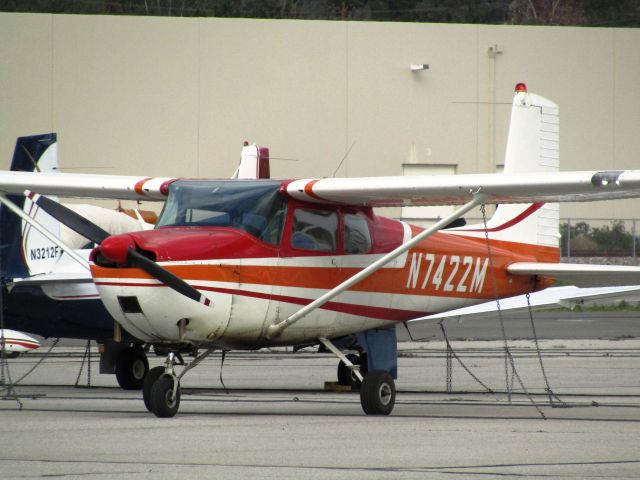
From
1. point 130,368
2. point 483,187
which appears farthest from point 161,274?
point 130,368

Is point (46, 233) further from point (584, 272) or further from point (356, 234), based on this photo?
point (584, 272)

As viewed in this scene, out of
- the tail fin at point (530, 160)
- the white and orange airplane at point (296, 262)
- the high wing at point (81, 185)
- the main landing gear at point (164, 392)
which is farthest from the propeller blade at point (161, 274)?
the tail fin at point (530, 160)

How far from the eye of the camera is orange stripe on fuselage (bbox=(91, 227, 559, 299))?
35.3 feet

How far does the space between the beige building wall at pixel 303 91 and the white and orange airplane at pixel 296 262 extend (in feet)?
86.0

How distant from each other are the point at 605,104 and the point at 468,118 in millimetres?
5393

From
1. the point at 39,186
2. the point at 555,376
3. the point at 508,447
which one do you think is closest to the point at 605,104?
the point at 555,376

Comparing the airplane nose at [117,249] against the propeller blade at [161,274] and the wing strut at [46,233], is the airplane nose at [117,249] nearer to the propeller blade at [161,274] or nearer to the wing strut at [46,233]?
the propeller blade at [161,274]

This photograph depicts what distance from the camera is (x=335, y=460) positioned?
25.6ft

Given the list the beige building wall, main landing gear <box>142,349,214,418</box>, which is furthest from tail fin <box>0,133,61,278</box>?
the beige building wall

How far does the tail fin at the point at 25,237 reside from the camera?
1590 centimetres

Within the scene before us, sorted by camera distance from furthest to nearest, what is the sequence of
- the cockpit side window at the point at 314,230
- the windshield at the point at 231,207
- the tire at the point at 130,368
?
1. the tire at the point at 130,368
2. the cockpit side window at the point at 314,230
3. the windshield at the point at 231,207

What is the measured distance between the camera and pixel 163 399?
415 inches

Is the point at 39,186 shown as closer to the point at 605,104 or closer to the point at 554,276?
the point at 554,276

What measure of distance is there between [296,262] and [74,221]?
245 centimetres
